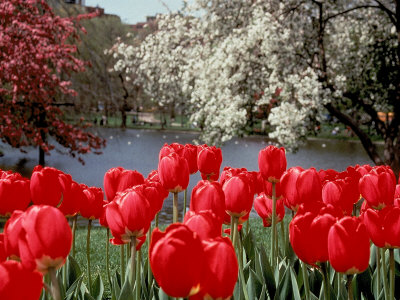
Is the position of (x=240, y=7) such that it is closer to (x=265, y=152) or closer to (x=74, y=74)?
(x=74, y=74)

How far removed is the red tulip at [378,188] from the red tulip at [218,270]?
1.23 m

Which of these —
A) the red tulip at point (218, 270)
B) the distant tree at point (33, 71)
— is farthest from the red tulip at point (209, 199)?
the distant tree at point (33, 71)

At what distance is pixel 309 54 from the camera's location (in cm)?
1208

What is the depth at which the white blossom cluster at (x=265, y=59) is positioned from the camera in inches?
448

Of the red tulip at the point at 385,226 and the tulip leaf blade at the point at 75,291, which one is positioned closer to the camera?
the red tulip at the point at 385,226

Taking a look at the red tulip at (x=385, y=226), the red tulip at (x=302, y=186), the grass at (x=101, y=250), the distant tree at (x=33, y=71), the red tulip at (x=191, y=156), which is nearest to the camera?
the red tulip at (x=385, y=226)

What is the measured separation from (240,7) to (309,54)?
2324 millimetres

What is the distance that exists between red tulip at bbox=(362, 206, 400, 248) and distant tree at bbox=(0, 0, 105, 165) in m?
10.2

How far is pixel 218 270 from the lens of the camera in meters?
1.14

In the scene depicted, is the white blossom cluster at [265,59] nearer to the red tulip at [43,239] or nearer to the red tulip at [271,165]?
the red tulip at [271,165]

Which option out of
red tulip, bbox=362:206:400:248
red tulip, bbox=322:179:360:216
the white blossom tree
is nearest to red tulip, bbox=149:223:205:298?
red tulip, bbox=362:206:400:248

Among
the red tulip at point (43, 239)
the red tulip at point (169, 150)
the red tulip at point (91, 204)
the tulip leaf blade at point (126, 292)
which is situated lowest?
the tulip leaf blade at point (126, 292)

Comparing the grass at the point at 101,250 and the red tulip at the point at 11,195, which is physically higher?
the red tulip at the point at 11,195

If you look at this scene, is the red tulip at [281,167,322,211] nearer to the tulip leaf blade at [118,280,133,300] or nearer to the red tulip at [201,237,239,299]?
the tulip leaf blade at [118,280,133,300]
